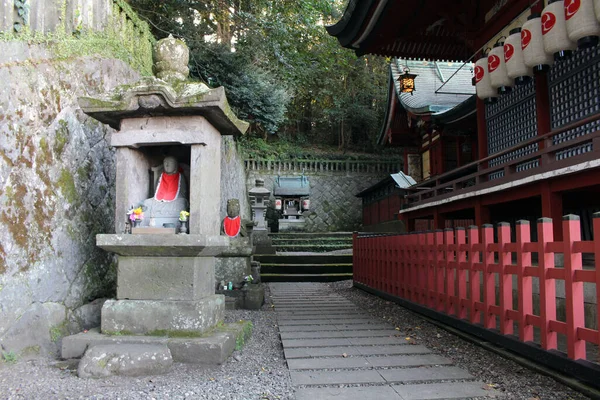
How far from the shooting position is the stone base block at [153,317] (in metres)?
4.14

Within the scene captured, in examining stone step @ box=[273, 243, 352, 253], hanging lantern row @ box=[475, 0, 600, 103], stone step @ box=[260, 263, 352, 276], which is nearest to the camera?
hanging lantern row @ box=[475, 0, 600, 103]

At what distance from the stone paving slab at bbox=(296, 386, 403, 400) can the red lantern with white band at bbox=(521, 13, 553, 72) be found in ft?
16.7

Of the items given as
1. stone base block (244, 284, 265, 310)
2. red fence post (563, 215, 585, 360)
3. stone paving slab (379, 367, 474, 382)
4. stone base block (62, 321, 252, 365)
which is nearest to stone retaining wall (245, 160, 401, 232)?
stone base block (244, 284, 265, 310)

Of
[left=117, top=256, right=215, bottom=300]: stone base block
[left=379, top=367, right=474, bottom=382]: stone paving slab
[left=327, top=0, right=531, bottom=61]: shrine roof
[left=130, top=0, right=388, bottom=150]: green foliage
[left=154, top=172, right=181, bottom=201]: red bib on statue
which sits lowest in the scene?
[left=379, top=367, right=474, bottom=382]: stone paving slab

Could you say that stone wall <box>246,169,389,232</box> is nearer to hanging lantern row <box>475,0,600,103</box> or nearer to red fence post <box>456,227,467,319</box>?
hanging lantern row <box>475,0,600,103</box>

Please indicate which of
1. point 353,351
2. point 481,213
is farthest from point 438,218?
point 353,351

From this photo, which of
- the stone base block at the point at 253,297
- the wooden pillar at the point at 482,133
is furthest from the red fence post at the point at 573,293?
the wooden pillar at the point at 482,133

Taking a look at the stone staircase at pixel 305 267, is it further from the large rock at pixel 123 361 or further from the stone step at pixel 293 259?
the large rock at pixel 123 361

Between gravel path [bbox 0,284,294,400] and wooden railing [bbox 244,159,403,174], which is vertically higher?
wooden railing [bbox 244,159,403,174]

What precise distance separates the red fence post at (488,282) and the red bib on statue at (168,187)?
3.52 metres

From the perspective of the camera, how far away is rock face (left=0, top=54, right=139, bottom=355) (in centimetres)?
402

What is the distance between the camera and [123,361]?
11.8ft

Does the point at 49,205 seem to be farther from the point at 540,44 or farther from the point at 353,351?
the point at 540,44

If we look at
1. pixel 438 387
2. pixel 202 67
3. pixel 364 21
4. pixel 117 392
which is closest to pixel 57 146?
pixel 117 392
